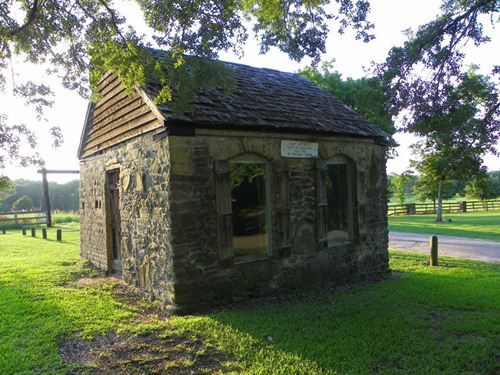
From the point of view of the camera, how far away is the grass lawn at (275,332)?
4750 mm

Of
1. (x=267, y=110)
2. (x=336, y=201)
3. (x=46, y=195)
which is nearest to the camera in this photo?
(x=267, y=110)

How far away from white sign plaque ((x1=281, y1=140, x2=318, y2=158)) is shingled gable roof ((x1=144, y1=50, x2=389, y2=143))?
1.00 feet

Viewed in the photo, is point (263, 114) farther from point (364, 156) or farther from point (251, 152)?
point (364, 156)

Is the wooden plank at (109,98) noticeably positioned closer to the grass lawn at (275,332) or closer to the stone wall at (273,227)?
the stone wall at (273,227)

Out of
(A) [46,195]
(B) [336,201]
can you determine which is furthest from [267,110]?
(A) [46,195]

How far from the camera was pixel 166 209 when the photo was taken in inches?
272

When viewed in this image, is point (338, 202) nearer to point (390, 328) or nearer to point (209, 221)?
point (209, 221)

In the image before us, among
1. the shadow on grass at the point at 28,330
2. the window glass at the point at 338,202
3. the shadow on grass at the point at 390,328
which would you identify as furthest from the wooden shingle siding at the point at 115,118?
the window glass at the point at 338,202

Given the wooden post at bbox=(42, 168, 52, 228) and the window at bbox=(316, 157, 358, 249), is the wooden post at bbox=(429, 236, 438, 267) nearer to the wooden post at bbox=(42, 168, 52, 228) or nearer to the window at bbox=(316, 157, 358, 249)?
the window at bbox=(316, 157, 358, 249)

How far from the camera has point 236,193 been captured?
7.70 m

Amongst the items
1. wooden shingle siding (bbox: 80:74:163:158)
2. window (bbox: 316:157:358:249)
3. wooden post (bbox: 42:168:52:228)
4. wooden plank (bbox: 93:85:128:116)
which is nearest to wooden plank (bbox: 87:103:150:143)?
wooden shingle siding (bbox: 80:74:163:158)

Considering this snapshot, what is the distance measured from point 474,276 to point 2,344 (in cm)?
1017

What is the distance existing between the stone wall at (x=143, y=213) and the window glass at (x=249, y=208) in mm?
1423

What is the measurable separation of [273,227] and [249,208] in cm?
67
